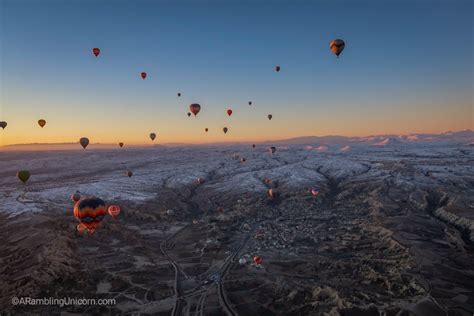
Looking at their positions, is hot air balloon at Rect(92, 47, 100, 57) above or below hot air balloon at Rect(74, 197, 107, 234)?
above

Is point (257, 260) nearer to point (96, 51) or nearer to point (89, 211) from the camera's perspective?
point (89, 211)

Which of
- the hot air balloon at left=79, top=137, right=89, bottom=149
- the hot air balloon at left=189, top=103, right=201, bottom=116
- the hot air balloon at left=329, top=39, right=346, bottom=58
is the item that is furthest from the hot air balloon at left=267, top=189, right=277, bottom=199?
the hot air balloon at left=79, top=137, right=89, bottom=149

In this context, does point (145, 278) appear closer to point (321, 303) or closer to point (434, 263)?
point (321, 303)

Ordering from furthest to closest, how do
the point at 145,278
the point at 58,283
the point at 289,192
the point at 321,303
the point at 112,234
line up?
the point at 289,192 < the point at 112,234 < the point at 145,278 < the point at 58,283 < the point at 321,303

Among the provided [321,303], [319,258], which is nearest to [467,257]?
[319,258]

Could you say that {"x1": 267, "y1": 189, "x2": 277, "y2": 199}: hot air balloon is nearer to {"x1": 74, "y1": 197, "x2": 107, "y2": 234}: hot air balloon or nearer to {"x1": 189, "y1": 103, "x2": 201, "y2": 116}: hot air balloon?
{"x1": 189, "y1": 103, "x2": 201, "y2": 116}: hot air balloon

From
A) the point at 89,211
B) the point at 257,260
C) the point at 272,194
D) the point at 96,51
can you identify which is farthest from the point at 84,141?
the point at 257,260

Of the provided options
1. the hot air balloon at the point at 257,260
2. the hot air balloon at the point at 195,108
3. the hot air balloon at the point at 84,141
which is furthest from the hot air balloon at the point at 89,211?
the hot air balloon at the point at 84,141

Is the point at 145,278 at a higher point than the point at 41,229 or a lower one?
lower
